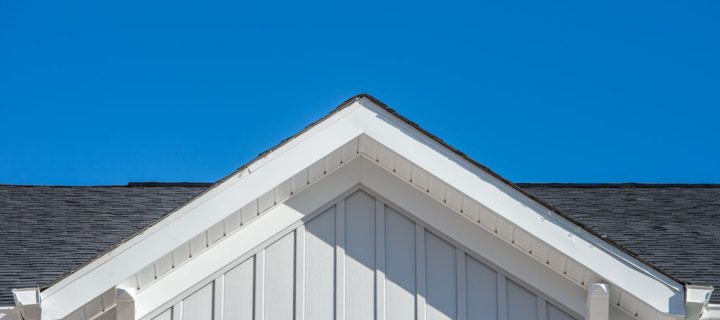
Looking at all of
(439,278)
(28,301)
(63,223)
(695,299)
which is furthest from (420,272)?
(63,223)

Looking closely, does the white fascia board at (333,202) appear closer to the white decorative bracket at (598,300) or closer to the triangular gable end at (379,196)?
the triangular gable end at (379,196)

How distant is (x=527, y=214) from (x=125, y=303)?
279 cm

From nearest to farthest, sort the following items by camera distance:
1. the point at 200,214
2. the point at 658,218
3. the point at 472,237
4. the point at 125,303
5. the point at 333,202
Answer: the point at 200,214 → the point at 125,303 → the point at 472,237 → the point at 333,202 → the point at 658,218

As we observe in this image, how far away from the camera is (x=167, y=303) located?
27.6ft

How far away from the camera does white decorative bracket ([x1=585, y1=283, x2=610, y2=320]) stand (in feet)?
26.8

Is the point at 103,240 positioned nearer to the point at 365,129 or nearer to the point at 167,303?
the point at 167,303

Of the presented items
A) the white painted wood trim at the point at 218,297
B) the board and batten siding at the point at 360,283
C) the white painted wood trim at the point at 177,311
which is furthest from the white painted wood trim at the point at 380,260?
the white painted wood trim at the point at 177,311

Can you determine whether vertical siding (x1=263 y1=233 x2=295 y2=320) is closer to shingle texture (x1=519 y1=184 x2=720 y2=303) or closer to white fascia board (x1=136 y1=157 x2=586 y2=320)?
white fascia board (x1=136 y1=157 x2=586 y2=320)

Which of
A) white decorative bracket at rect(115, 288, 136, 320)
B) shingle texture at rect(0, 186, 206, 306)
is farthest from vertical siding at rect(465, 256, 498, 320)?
shingle texture at rect(0, 186, 206, 306)

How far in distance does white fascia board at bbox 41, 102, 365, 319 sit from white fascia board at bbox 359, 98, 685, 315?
272 mm

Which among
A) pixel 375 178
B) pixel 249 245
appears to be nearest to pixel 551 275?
pixel 375 178

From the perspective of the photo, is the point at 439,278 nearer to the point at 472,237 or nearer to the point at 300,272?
the point at 472,237

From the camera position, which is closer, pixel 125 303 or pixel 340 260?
pixel 125 303

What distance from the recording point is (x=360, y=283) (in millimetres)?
8508
